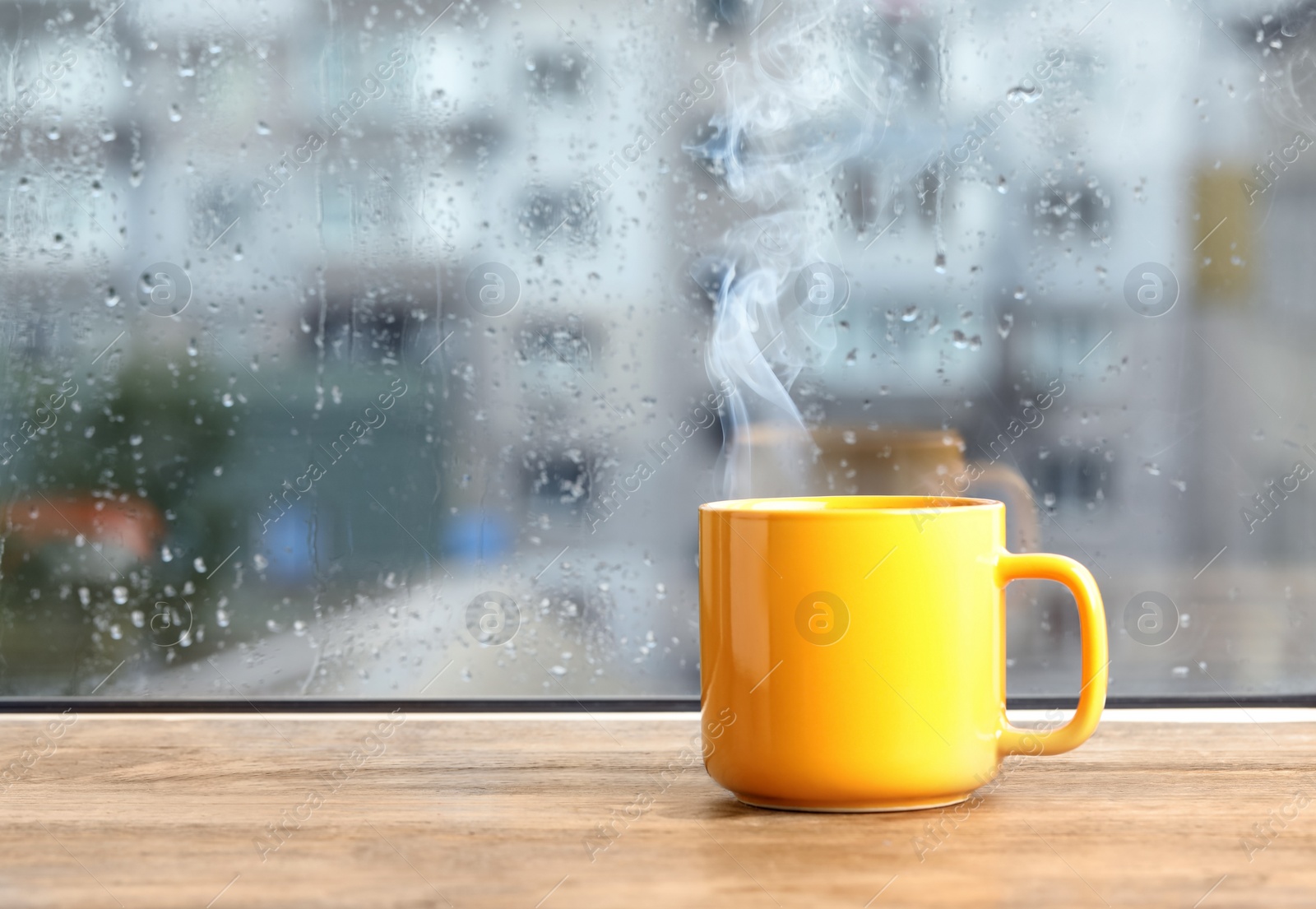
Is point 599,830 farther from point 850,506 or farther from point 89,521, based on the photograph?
point 89,521

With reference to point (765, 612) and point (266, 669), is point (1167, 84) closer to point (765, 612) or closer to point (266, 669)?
point (765, 612)

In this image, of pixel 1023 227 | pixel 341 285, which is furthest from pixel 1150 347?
pixel 341 285

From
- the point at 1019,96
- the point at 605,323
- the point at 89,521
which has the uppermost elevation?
the point at 1019,96

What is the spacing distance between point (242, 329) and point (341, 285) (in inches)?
3.4

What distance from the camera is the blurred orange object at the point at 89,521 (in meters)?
0.81

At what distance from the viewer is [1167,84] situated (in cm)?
79

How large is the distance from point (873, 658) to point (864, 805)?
69mm

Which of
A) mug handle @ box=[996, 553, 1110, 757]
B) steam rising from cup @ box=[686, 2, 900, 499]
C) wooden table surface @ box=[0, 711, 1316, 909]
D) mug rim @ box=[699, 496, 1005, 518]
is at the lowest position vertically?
wooden table surface @ box=[0, 711, 1316, 909]

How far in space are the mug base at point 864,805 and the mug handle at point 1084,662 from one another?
0.04 metres

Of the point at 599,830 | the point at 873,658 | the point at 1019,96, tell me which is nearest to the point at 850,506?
the point at 873,658

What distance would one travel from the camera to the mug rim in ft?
1.60

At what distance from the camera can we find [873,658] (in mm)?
484

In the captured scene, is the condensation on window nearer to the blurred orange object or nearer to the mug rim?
the blurred orange object

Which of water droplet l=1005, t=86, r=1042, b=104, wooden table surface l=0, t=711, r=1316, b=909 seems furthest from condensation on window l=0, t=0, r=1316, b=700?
wooden table surface l=0, t=711, r=1316, b=909
